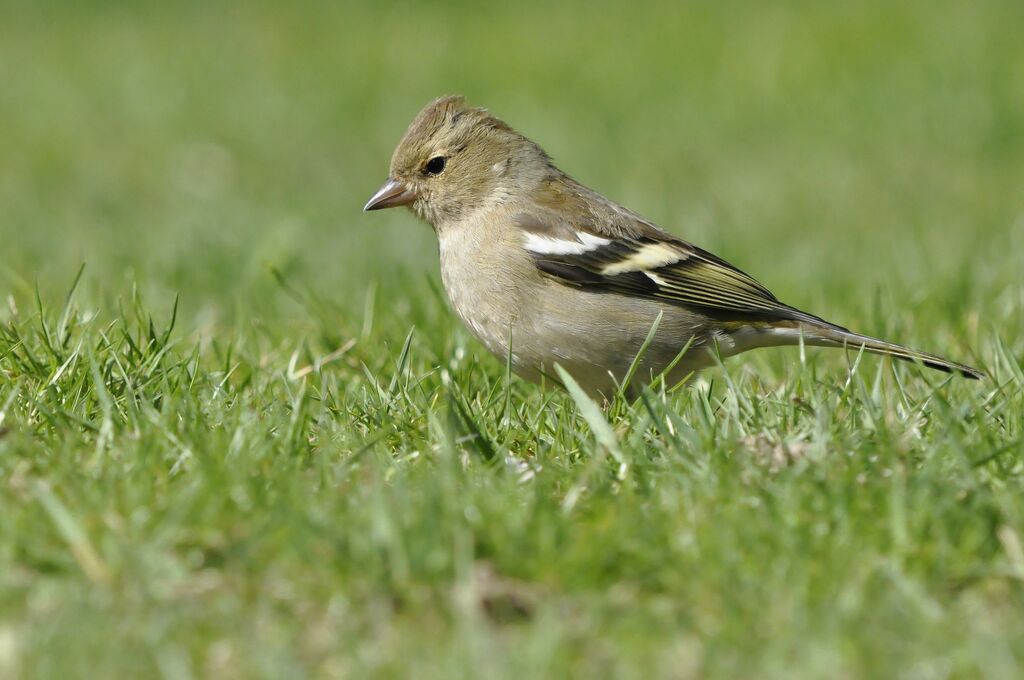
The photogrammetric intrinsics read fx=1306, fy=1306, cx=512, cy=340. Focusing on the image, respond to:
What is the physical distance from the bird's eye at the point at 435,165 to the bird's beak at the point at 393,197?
0.37ft

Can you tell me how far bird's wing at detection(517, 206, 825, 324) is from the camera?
482 cm

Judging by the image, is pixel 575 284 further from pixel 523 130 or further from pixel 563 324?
pixel 523 130

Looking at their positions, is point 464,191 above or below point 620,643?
above

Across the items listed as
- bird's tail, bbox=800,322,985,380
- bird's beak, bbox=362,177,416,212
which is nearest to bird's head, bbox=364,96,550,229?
bird's beak, bbox=362,177,416,212

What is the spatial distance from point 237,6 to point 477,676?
16006mm

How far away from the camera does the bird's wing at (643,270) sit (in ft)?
15.8

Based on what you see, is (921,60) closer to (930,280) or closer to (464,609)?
(930,280)

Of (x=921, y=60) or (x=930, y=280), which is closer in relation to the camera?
(x=930, y=280)

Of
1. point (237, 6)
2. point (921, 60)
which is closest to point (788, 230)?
point (921, 60)

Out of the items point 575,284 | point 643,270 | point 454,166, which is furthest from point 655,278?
point 454,166

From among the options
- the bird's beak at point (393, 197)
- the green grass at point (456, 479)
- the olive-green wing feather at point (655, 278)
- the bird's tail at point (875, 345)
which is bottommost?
the green grass at point (456, 479)

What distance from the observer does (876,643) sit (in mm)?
2641

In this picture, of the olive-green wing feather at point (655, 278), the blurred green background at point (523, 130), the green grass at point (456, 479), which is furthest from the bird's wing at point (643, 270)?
the blurred green background at point (523, 130)

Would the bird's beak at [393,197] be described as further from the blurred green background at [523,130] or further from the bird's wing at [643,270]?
the blurred green background at [523,130]
